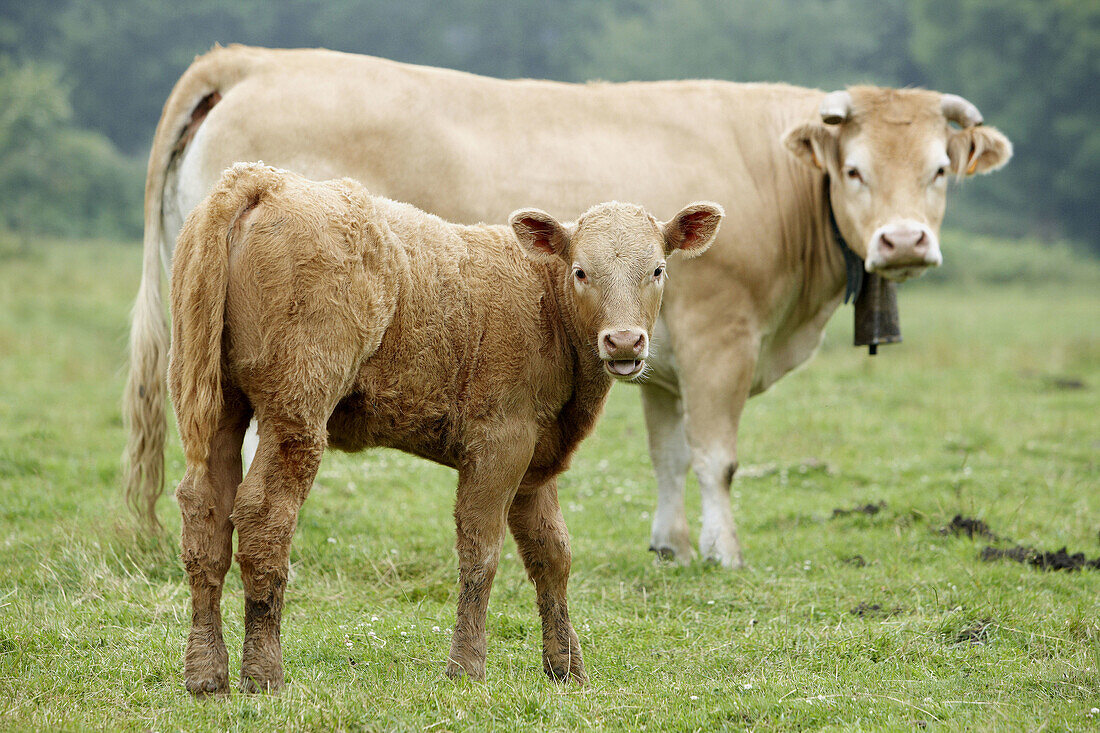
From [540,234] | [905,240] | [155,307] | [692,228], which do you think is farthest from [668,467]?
[155,307]

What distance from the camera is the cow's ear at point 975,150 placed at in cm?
746

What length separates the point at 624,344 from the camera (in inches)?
171

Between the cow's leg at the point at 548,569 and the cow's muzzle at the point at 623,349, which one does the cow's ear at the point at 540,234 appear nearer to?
the cow's muzzle at the point at 623,349

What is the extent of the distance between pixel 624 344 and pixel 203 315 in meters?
1.62

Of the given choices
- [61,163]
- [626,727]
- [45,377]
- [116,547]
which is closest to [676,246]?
[626,727]

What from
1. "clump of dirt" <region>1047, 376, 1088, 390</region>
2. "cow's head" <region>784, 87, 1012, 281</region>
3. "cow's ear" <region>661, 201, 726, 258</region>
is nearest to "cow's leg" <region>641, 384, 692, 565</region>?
"cow's head" <region>784, 87, 1012, 281</region>

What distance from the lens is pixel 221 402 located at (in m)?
4.00

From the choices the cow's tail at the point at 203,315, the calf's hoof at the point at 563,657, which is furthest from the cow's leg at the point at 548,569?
the cow's tail at the point at 203,315

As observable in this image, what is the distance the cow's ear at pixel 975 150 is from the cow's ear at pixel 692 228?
3.20m

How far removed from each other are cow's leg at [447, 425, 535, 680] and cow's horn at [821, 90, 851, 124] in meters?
3.78

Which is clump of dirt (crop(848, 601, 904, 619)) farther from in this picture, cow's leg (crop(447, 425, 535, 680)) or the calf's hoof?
cow's leg (crop(447, 425, 535, 680))

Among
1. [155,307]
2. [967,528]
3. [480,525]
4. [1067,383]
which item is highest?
[1067,383]

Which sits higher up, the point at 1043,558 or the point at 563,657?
the point at 1043,558

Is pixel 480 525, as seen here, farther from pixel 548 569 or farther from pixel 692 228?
pixel 692 228
